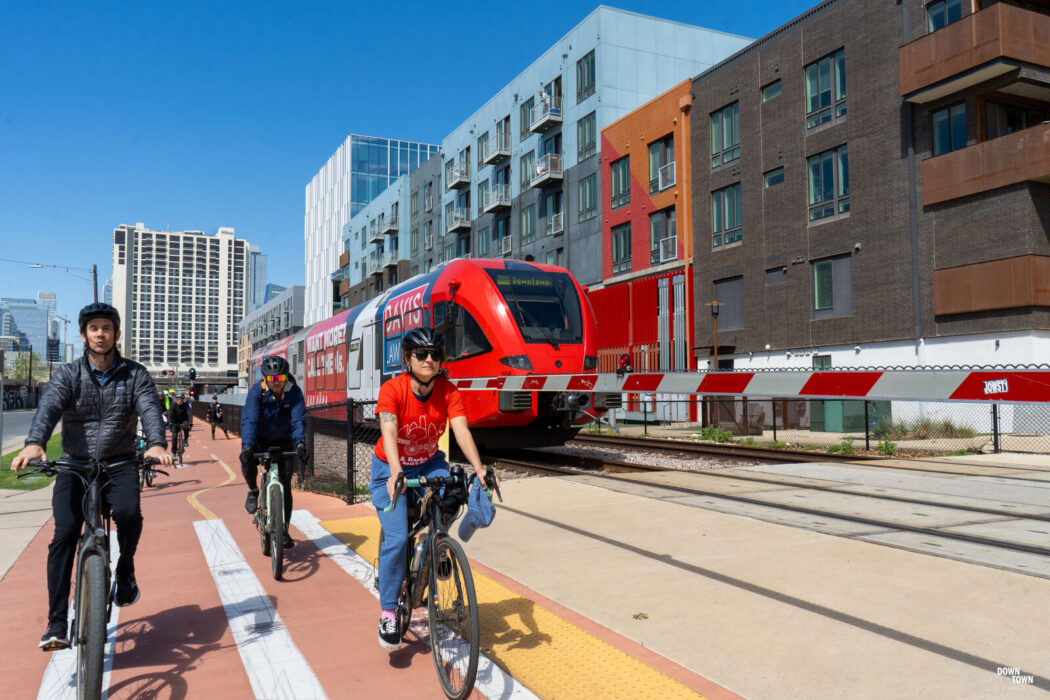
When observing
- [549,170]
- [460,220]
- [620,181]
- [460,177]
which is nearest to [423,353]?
[620,181]

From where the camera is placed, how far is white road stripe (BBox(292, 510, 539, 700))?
3742mm

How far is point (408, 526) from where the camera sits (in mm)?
4230

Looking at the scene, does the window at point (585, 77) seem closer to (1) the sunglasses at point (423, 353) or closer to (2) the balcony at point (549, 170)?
(2) the balcony at point (549, 170)

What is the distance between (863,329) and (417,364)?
79.1ft

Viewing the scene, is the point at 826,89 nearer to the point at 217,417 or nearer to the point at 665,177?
the point at 665,177

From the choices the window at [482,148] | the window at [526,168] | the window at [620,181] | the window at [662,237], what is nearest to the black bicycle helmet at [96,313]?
the window at [662,237]

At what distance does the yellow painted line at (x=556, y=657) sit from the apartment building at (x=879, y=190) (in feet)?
69.9

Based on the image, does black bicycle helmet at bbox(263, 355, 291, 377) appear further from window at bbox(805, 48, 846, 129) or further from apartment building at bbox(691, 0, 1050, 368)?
window at bbox(805, 48, 846, 129)

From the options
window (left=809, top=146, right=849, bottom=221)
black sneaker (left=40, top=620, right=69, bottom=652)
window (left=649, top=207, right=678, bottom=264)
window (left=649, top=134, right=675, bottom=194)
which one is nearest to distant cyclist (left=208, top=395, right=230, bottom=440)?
window (left=649, top=207, right=678, bottom=264)

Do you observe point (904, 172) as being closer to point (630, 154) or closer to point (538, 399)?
point (630, 154)

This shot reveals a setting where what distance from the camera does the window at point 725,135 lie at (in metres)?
30.5

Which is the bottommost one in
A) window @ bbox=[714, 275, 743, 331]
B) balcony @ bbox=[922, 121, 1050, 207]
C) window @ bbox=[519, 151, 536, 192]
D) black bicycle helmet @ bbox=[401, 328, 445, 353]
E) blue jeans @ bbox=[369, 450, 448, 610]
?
blue jeans @ bbox=[369, 450, 448, 610]

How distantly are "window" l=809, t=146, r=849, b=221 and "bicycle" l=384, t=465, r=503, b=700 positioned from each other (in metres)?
25.2

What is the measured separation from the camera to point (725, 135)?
31.1 metres
